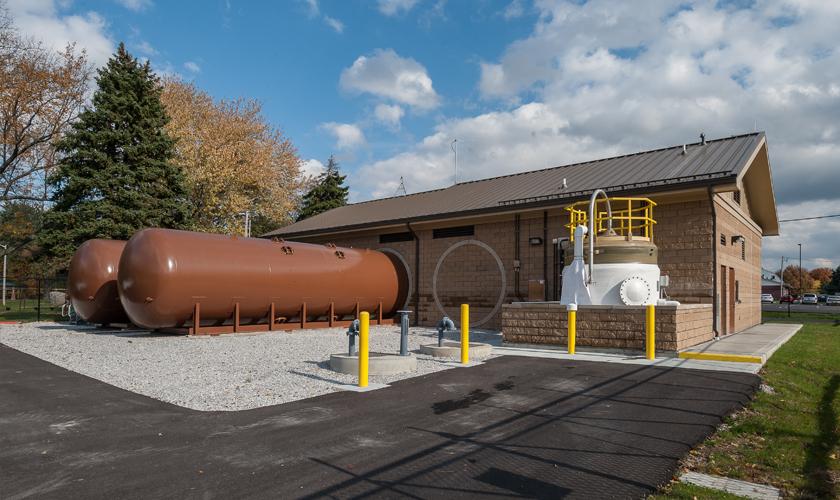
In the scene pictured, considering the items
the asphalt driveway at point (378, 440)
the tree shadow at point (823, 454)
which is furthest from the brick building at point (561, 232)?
the asphalt driveway at point (378, 440)

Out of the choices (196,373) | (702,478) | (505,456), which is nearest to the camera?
(702,478)

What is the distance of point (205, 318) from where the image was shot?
14969 millimetres

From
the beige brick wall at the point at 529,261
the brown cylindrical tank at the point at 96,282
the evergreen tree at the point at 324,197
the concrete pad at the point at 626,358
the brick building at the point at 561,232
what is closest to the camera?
the concrete pad at the point at 626,358

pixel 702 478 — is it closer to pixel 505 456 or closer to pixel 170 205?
pixel 505 456

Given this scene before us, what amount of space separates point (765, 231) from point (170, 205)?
95.7 ft

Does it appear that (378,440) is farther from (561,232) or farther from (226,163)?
(226,163)

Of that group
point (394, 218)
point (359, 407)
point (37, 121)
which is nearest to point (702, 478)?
point (359, 407)

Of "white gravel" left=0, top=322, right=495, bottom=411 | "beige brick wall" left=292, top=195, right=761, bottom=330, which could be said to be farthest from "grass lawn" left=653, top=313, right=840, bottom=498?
"beige brick wall" left=292, top=195, right=761, bottom=330

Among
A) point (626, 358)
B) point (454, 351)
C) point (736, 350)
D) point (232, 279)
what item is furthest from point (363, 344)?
point (736, 350)

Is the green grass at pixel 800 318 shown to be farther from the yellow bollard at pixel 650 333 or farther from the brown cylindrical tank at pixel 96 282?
the brown cylindrical tank at pixel 96 282

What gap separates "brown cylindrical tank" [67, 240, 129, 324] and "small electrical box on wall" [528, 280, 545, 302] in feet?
43.0

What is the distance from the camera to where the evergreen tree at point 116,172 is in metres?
24.0

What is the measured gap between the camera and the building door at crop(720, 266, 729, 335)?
51.5 ft

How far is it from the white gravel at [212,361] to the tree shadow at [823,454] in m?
5.65
